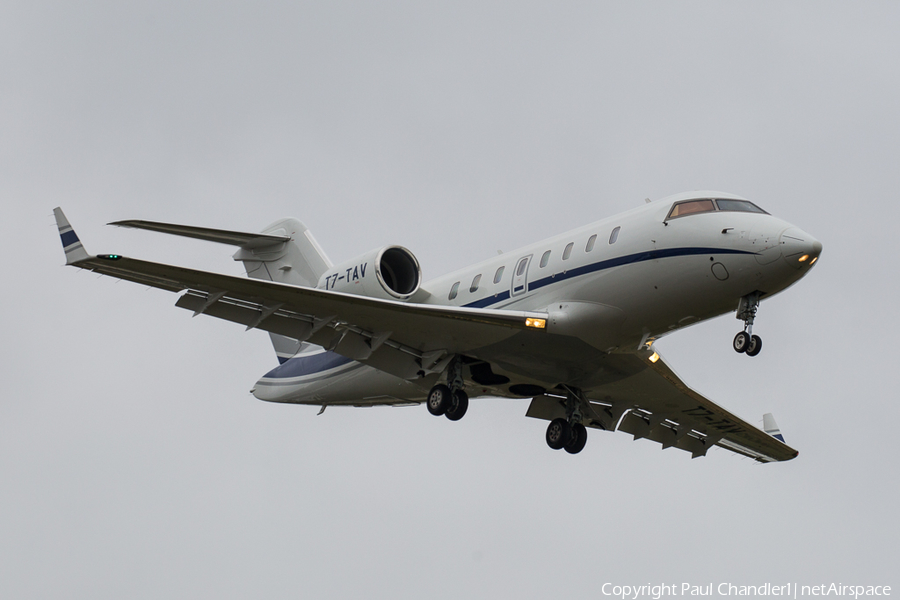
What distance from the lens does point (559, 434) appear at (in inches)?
841

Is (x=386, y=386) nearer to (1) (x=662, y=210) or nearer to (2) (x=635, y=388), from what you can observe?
(2) (x=635, y=388)

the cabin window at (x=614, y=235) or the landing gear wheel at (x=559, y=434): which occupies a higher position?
the cabin window at (x=614, y=235)

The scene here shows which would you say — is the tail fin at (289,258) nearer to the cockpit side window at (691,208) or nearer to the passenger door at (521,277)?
the passenger door at (521,277)

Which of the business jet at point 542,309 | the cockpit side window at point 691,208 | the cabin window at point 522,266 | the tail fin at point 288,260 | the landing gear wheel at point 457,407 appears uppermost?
the tail fin at point 288,260

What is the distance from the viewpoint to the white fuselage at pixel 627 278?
651 inches

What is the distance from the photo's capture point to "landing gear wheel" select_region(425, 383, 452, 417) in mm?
19281

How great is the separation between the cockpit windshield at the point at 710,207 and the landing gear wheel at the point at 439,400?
5069 mm

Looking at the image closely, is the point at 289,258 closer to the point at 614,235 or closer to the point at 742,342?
the point at 614,235

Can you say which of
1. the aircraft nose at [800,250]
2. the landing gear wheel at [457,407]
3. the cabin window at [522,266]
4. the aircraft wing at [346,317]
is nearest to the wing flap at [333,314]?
the aircraft wing at [346,317]

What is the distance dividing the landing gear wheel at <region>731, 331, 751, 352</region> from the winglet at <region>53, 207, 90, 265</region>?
9870 millimetres

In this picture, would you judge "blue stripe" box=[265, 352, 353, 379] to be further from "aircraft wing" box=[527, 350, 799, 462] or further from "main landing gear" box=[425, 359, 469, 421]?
"aircraft wing" box=[527, 350, 799, 462]

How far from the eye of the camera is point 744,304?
1686 centimetres

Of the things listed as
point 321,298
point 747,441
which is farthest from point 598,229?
point 747,441

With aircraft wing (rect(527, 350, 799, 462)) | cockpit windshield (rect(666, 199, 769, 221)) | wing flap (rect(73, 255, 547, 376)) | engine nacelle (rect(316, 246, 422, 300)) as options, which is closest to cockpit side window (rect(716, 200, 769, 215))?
cockpit windshield (rect(666, 199, 769, 221))
